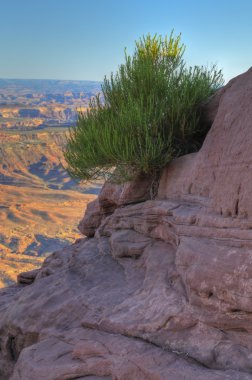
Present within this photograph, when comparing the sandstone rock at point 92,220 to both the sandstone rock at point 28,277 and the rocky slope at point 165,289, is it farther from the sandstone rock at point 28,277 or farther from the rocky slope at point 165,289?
the sandstone rock at point 28,277

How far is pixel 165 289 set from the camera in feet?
23.5

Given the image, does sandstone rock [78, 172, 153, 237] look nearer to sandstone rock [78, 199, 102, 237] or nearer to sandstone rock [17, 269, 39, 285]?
sandstone rock [78, 199, 102, 237]

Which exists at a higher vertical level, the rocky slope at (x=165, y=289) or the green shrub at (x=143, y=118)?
the green shrub at (x=143, y=118)

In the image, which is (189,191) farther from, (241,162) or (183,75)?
(183,75)

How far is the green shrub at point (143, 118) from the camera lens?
9094 millimetres

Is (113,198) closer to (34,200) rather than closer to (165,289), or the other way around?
(165,289)

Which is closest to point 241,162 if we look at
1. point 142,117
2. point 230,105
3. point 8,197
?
point 230,105

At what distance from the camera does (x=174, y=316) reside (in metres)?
6.52

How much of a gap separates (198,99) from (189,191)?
8.63 ft

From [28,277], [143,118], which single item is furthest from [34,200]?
[143,118]

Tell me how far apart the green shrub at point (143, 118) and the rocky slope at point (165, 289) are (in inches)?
20.9

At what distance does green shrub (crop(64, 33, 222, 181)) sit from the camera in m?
9.09

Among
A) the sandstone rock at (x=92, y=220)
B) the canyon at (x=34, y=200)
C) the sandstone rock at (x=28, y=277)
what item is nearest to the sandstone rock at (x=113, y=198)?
the sandstone rock at (x=92, y=220)

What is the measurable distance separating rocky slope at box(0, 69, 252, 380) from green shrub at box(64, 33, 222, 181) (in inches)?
20.9
